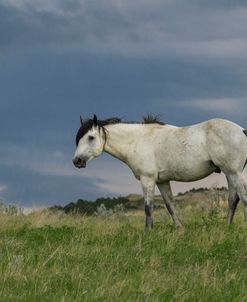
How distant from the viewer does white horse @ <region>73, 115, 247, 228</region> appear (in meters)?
13.8

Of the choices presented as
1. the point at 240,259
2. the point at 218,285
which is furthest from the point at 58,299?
the point at 240,259

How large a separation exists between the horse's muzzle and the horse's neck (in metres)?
0.60

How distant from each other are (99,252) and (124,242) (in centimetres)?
135

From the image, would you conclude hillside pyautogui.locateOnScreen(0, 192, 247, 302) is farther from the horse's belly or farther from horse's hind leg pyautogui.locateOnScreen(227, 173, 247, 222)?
the horse's belly

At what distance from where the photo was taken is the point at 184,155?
13.9m

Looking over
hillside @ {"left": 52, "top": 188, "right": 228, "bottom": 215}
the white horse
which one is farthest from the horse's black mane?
hillside @ {"left": 52, "top": 188, "right": 228, "bottom": 215}

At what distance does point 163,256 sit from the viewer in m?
10.4

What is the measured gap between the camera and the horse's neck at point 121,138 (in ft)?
48.6

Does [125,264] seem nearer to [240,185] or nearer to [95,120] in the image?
[240,185]

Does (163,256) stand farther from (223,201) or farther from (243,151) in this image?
(223,201)

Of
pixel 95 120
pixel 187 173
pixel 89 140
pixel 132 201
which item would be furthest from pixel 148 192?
pixel 132 201

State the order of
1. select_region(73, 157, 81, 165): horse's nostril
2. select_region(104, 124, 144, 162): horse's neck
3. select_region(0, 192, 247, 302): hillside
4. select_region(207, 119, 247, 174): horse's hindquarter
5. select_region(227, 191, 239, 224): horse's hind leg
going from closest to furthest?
select_region(0, 192, 247, 302): hillside, select_region(207, 119, 247, 174): horse's hindquarter, select_region(227, 191, 239, 224): horse's hind leg, select_region(104, 124, 144, 162): horse's neck, select_region(73, 157, 81, 165): horse's nostril

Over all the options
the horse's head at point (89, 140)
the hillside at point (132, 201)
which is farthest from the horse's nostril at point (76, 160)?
the hillside at point (132, 201)

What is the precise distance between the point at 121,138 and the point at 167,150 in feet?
4.53
